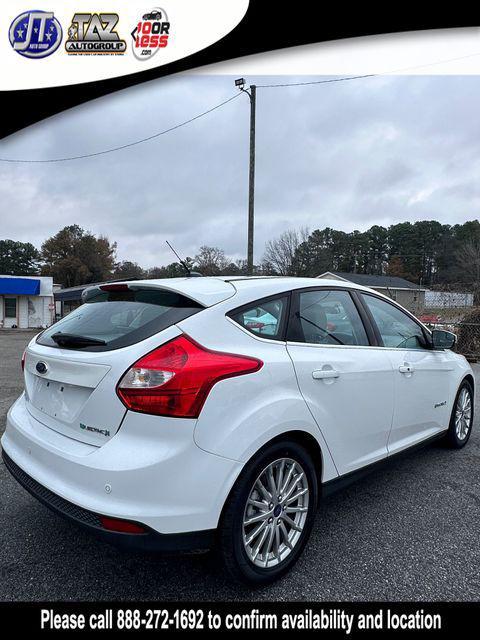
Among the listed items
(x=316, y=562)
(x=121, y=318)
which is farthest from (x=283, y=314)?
(x=316, y=562)

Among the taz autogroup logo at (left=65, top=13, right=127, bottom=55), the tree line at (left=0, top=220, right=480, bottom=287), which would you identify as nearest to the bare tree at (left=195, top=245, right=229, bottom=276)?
the tree line at (left=0, top=220, right=480, bottom=287)

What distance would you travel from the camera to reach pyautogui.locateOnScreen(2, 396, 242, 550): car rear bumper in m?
1.71

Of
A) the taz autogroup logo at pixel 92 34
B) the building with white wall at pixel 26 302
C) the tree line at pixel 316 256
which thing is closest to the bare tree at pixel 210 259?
the tree line at pixel 316 256

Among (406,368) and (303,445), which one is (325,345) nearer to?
(303,445)

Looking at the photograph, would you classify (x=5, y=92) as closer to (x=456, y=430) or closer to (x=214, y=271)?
(x=456, y=430)

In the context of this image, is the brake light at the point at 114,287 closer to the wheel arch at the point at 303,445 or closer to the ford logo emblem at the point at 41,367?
the ford logo emblem at the point at 41,367

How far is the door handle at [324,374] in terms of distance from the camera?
7.48 ft

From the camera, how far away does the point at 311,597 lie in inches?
79.2

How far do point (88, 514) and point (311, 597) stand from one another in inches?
47.6

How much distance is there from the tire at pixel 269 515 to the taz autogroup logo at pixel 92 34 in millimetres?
9365

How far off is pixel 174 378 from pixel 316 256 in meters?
54.7

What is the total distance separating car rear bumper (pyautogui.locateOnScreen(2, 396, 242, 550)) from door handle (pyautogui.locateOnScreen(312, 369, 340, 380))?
71 centimetres
